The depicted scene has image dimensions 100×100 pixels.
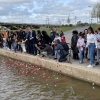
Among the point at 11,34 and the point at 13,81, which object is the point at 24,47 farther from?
the point at 13,81

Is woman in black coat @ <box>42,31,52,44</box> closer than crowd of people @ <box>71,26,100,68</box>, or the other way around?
crowd of people @ <box>71,26,100,68</box>

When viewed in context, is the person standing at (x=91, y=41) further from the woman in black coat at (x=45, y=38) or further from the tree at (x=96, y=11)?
the tree at (x=96, y=11)

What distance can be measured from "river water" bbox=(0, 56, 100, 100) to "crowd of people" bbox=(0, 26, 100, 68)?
4.14ft

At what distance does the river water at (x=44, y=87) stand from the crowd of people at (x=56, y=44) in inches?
49.7

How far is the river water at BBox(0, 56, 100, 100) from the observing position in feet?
26.9

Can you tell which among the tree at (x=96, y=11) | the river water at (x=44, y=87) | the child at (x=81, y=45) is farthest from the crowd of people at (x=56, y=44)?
the tree at (x=96, y=11)

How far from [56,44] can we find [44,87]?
3.68 meters

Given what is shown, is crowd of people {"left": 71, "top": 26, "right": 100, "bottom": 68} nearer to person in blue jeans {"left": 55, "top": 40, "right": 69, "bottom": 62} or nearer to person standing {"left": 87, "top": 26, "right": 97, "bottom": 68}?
person standing {"left": 87, "top": 26, "right": 97, "bottom": 68}

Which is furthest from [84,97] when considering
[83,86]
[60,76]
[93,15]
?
[93,15]

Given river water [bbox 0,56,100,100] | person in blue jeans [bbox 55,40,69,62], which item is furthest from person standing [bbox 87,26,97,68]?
person in blue jeans [bbox 55,40,69,62]

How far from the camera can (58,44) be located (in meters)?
11.9

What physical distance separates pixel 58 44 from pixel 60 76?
1.72 meters

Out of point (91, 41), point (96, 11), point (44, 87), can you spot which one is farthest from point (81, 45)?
point (96, 11)

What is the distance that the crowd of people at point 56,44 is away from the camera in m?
10.6
